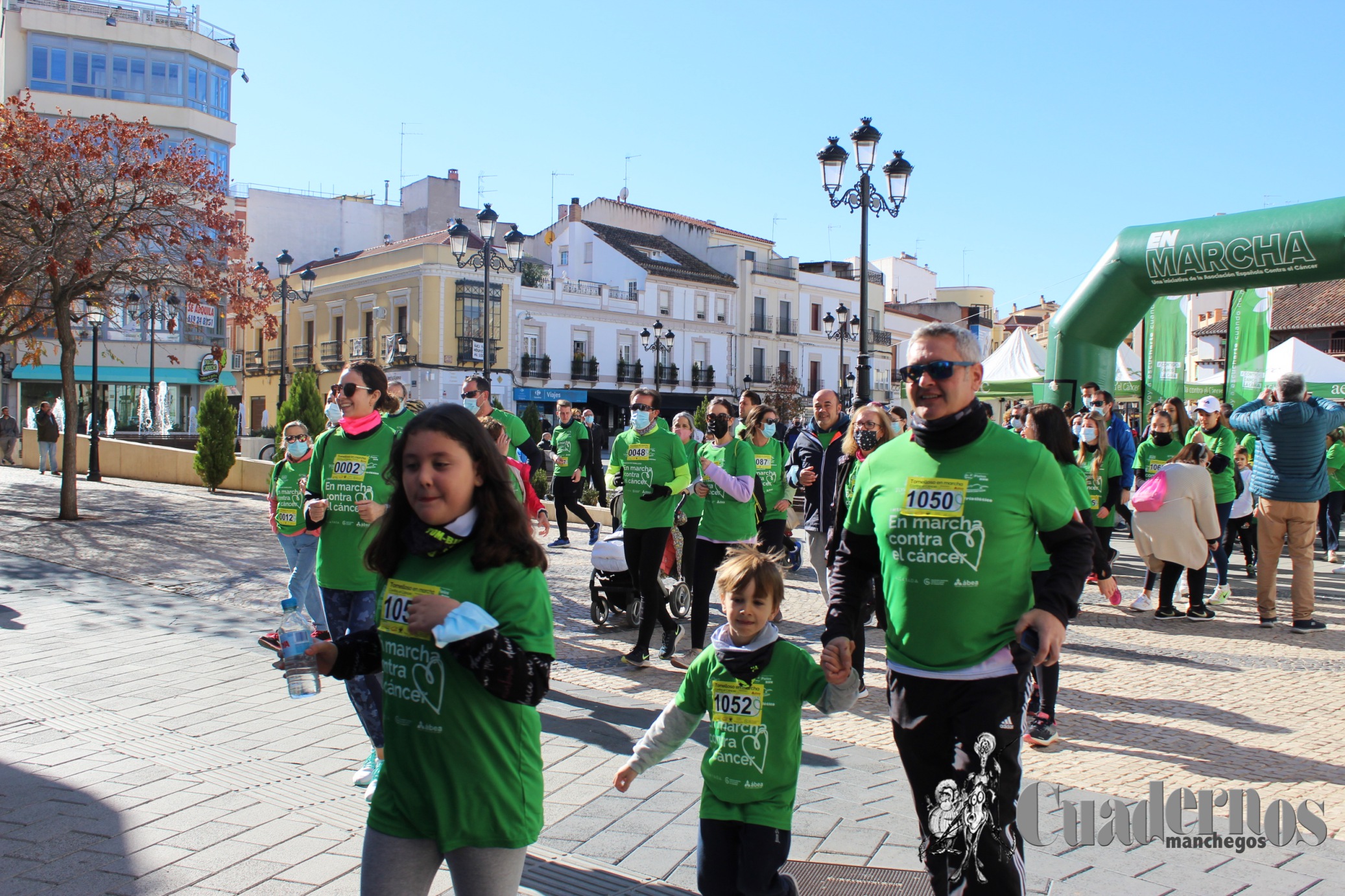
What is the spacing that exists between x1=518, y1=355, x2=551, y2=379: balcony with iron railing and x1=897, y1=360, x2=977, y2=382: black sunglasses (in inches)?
1651

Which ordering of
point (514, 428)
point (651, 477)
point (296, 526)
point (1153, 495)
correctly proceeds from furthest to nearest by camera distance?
1. point (514, 428)
2. point (1153, 495)
3. point (651, 477)
4. point (296, 526)

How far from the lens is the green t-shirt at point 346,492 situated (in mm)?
4633

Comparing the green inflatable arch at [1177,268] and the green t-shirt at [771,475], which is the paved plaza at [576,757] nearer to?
the green t-shirt at [771,475]

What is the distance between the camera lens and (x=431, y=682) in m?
2.36

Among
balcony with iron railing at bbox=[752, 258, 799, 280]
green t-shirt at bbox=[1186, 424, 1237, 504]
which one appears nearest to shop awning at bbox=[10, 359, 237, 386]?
balcony with iron railing at bbox=[752, 258, 799, 280]

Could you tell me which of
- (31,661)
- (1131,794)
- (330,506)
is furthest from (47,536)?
(1131,794)

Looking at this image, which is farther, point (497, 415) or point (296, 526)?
point (497, 415)

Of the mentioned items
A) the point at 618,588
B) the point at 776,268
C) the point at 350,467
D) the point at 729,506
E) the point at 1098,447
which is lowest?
the point at 618,588

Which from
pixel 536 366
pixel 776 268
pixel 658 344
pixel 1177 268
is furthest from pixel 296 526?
pixel 776 268

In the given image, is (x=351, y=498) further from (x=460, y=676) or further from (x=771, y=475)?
(x=771, y=475)

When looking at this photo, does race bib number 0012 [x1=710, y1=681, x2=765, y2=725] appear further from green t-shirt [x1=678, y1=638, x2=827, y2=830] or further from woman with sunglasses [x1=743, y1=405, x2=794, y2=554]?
woman with sunglasses [x1=743, y1=405, x2=794, y2=554]

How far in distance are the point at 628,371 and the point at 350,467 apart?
4336cm

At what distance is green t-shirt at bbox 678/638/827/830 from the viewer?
290 centimetres

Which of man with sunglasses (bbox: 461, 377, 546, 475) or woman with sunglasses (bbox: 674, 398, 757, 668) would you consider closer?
woman with sunglasses (bbox: 674, 398, 757, 668)
